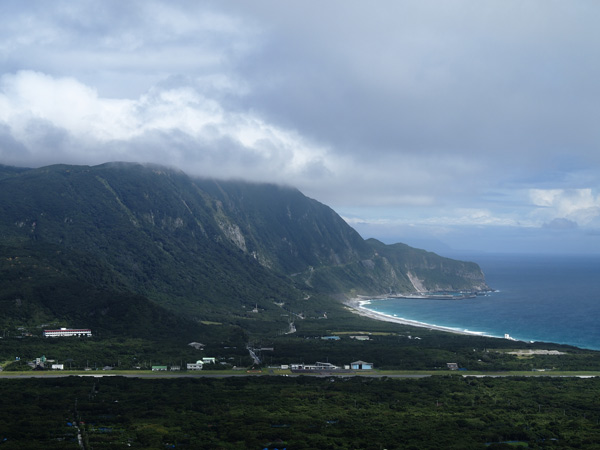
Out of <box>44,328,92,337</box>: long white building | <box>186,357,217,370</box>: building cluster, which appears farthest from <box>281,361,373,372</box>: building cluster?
<box>44,328,92,337</box>: long white building

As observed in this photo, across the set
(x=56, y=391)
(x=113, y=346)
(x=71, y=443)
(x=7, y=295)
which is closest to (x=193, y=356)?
(x=113, y=346)

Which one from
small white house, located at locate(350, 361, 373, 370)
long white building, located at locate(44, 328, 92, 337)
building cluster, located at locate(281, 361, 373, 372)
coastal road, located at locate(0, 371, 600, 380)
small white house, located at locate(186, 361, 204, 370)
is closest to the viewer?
coastal road, located at locate(0, 371, 600, 380)

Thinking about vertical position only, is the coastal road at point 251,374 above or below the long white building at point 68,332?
below

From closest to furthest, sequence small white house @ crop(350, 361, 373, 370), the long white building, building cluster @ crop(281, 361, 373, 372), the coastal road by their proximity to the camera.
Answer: the coastal road, building cluster @ crop(281, 361, 373, 372), small white house @ crop(350, 361, 373, 370), the long white building

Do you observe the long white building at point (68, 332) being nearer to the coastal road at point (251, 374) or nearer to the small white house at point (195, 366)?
the coastal road at point (251, 374)

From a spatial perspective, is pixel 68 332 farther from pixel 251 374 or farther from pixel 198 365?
pixel 251 374

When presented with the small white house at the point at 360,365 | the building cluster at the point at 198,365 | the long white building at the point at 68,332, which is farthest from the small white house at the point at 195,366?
the long white building at the point at 68,332

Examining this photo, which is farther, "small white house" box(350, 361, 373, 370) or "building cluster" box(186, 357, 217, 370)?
"small white house" box(350, 361, 373, 370)

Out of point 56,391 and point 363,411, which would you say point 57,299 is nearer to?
point 56,391

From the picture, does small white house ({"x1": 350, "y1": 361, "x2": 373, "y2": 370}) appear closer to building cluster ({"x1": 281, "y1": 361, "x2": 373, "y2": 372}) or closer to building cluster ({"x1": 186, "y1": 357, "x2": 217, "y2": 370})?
building cluster ({"x1": 281, "y1": 361, "x2": 373, "y2": 372})
